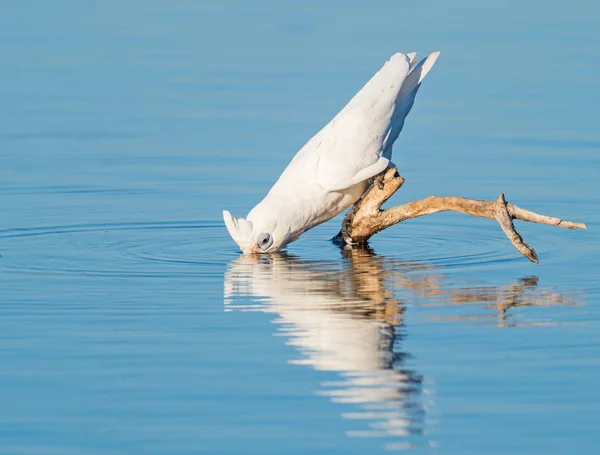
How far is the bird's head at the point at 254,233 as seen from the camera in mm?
15641

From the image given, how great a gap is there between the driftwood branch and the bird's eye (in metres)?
1.07

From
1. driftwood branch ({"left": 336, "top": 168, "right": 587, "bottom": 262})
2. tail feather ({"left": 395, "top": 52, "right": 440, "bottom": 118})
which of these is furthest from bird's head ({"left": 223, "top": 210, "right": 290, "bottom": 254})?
tail feather ({"left": 395, "top": 52, "right": 440, "bottom": 118})

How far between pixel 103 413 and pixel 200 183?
9.92m

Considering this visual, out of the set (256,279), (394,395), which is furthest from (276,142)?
(394,395)

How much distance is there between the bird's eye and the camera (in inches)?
622

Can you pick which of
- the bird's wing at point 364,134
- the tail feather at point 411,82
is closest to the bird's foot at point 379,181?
the bird's wing at point 364,134

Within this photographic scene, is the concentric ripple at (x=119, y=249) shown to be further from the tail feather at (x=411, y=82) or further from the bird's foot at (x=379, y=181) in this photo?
the tail feather at (x=411, y=82)

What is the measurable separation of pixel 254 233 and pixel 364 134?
1.57 meters

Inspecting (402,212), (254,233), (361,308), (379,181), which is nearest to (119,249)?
(254,233)

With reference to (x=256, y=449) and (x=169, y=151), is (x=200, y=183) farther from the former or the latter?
(x=256, y=449)

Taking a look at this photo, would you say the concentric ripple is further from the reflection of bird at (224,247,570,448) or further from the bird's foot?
the bird's foot

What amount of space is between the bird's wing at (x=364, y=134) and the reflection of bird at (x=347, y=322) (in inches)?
37.1

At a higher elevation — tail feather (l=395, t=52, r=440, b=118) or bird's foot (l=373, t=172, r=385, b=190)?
tail feather (l=395, t=52, r=440, b=118)

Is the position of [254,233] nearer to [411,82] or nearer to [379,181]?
[379,181]
